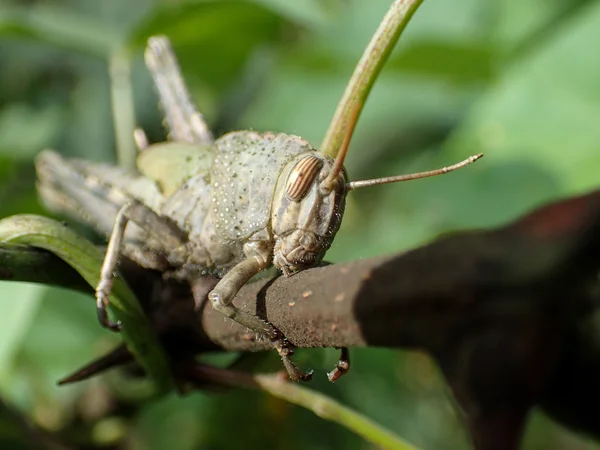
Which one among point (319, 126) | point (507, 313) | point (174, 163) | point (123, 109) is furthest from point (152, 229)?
point (507, 313)

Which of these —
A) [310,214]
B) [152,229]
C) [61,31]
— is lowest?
[152,229]

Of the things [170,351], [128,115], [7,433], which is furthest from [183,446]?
[128,115]

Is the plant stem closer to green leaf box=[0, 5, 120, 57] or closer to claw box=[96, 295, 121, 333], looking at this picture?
claw box=[96, 295, 121, 333]

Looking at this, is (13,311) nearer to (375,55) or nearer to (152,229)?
(152,229)

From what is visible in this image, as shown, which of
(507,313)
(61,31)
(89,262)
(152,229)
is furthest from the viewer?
(61,31)

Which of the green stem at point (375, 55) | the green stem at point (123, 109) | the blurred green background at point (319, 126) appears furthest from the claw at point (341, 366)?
the green stem at point (123, 109)

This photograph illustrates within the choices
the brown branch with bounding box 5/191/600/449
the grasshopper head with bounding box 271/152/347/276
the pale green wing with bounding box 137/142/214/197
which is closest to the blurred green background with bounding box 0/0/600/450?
the grasshopper head with bounding box 271/152/347/276

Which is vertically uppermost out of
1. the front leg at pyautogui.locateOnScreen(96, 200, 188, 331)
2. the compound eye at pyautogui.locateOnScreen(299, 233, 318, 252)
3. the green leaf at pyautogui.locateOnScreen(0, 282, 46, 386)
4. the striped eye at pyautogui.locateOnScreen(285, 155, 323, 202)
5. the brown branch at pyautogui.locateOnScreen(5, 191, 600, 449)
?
the brown branch at pyautogui.locateOnScreen(5, 191, 600, 449)
